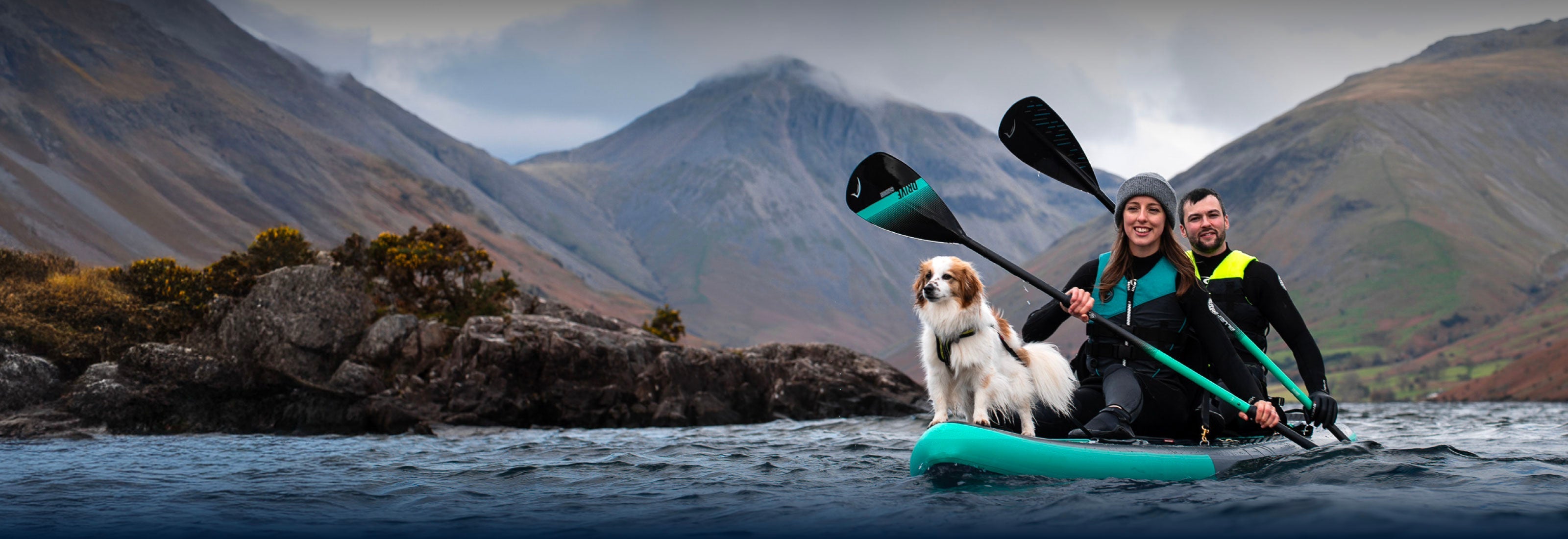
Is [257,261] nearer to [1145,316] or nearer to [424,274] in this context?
[424,274]

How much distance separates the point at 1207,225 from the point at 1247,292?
72cm

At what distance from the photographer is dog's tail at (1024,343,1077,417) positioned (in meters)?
8.52

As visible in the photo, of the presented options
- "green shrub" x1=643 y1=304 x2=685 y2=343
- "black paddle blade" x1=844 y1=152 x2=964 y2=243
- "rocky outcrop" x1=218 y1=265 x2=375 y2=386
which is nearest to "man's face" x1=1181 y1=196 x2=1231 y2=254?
"black paddle blade" x1=844 y1=152 x2=964 y2=243

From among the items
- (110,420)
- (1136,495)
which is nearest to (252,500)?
(1136,495)

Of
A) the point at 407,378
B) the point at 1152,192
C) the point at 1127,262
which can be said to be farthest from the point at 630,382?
the point at 1152,192

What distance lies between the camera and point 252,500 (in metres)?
8.51

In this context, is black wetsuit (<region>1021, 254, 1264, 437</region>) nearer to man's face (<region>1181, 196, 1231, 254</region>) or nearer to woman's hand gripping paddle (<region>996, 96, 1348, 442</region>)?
man's face (<region>1181, 196, 1231, 254</region>)

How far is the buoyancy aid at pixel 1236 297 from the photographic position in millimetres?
9094

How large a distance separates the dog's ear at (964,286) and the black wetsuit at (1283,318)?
0.57m

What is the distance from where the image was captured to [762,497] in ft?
26.7

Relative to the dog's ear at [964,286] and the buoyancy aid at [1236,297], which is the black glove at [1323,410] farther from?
the dog's ear at [964,286]

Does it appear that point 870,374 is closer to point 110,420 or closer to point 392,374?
point 392,374

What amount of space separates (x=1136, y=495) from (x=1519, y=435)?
13.3 metres

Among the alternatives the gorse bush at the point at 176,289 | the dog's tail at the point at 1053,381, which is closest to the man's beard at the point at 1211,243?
the dog's tail at the point at 1053,381
